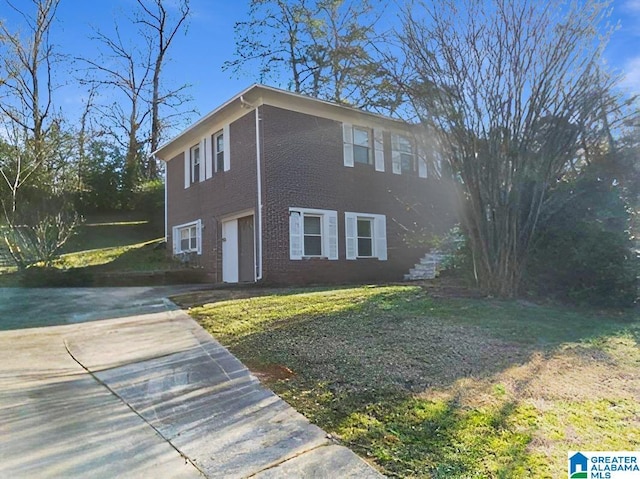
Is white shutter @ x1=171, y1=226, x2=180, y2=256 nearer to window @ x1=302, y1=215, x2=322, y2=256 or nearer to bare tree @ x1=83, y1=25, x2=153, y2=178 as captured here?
window @ x1=302, y1=215, x2=322, y2=256

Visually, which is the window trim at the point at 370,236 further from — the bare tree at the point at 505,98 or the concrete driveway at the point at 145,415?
the concrete driveway at the point at 145,415

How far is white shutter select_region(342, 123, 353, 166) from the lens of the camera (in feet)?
43.3

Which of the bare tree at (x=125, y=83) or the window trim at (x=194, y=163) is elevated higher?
the bare tree at (x=125, y=83)

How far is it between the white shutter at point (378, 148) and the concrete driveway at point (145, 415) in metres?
9.46

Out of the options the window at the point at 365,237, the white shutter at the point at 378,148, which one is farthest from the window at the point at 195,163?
the white shutter at the point at 378,148

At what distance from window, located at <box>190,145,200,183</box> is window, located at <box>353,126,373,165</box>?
17.1 ft

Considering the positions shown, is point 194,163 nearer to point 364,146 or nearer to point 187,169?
point 187,169

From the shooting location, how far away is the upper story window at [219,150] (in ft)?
44.5

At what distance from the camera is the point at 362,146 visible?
13.7 meters

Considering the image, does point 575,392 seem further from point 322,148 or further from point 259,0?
point 259,0

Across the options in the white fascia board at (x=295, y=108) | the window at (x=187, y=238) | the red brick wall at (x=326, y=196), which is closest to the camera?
the white fascia board at (x=295, y=108)

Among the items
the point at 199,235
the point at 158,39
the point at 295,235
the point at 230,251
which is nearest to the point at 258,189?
the point at 295,235

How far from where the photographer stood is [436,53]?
8.31 metres

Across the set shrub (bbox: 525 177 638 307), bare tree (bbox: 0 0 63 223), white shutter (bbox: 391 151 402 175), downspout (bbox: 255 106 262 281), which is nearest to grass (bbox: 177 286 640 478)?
shrub (bbox: 525 177 638 307)
